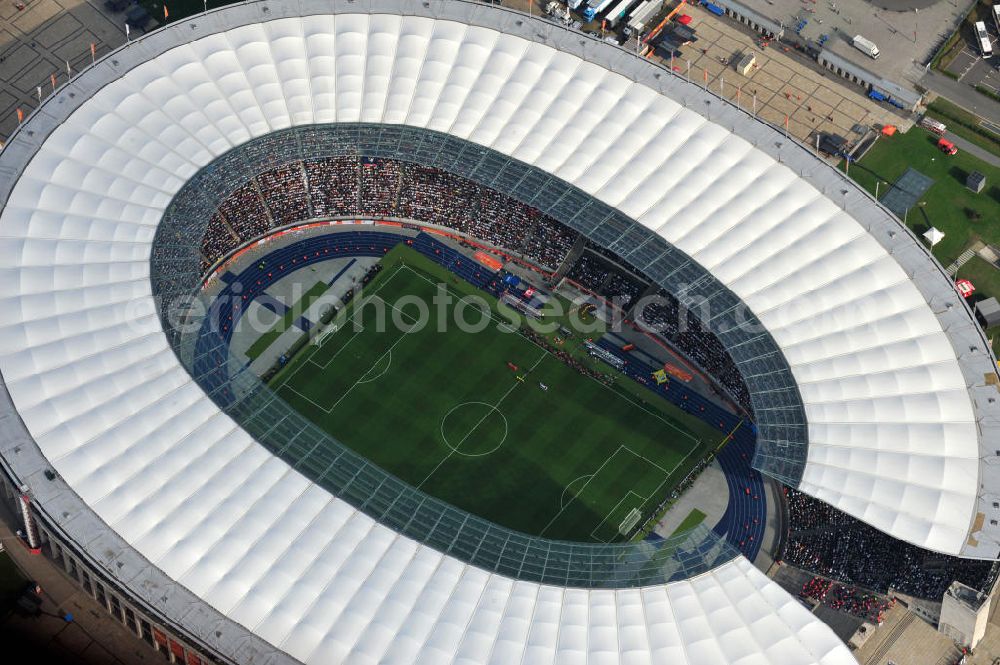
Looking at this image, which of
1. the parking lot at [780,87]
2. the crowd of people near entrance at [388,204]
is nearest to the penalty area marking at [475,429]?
the crowd of people near entrance at [388,204]

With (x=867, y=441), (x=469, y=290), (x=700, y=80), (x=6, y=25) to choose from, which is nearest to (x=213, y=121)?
(x=469, y=290)

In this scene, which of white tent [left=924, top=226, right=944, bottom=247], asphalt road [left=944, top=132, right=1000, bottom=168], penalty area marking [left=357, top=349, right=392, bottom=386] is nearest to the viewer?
penalty area marking [left=357, top=349, right=392, bottom=386]

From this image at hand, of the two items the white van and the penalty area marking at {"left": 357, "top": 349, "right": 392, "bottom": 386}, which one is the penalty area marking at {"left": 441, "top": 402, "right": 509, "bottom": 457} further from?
the white van

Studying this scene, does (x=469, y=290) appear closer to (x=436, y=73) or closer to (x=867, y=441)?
(x=436, y=73)

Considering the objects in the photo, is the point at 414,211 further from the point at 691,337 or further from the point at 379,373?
the point at 691,337

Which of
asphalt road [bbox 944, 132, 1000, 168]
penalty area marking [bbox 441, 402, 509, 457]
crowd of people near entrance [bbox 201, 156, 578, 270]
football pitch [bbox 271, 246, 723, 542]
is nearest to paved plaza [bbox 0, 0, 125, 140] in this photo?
crowd of people near entrance [bbox 201, 156, 578, 270]

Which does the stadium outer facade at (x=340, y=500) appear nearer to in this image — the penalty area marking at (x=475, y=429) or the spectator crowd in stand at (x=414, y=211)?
the spectator crowd in stand at (x=414, y=211)
